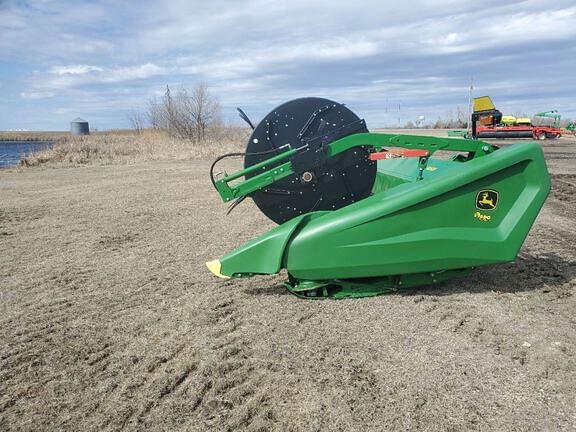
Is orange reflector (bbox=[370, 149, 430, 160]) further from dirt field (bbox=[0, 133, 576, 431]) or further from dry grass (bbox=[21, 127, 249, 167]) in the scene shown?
dry grass (bbox=[21, 127, 249, 167])

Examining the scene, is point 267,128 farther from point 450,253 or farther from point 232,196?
point 450,253

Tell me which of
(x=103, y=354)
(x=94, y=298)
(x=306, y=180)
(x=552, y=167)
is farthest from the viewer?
(x=552, y=167)

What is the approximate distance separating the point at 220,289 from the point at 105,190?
26.8 ft

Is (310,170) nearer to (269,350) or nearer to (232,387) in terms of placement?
(269,350)

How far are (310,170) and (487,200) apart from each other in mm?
1577

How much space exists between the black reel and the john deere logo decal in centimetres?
139

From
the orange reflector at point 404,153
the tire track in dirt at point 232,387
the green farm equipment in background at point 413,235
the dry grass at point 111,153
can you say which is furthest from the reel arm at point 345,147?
the dry grass at point 111,153

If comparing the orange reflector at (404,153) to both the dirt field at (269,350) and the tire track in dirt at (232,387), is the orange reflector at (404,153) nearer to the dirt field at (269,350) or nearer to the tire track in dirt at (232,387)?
the dirt field at (269,350)

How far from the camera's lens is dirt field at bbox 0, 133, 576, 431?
8.05 feet

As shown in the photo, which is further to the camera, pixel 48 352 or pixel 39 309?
pixel 39 309

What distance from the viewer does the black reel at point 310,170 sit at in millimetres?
4641

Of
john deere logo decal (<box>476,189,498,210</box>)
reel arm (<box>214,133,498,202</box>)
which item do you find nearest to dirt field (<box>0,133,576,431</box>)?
john deere logo decal (<box>476,189,498,210</box>)

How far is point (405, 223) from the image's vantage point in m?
3.57

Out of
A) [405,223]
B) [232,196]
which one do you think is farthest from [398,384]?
[232,196]
